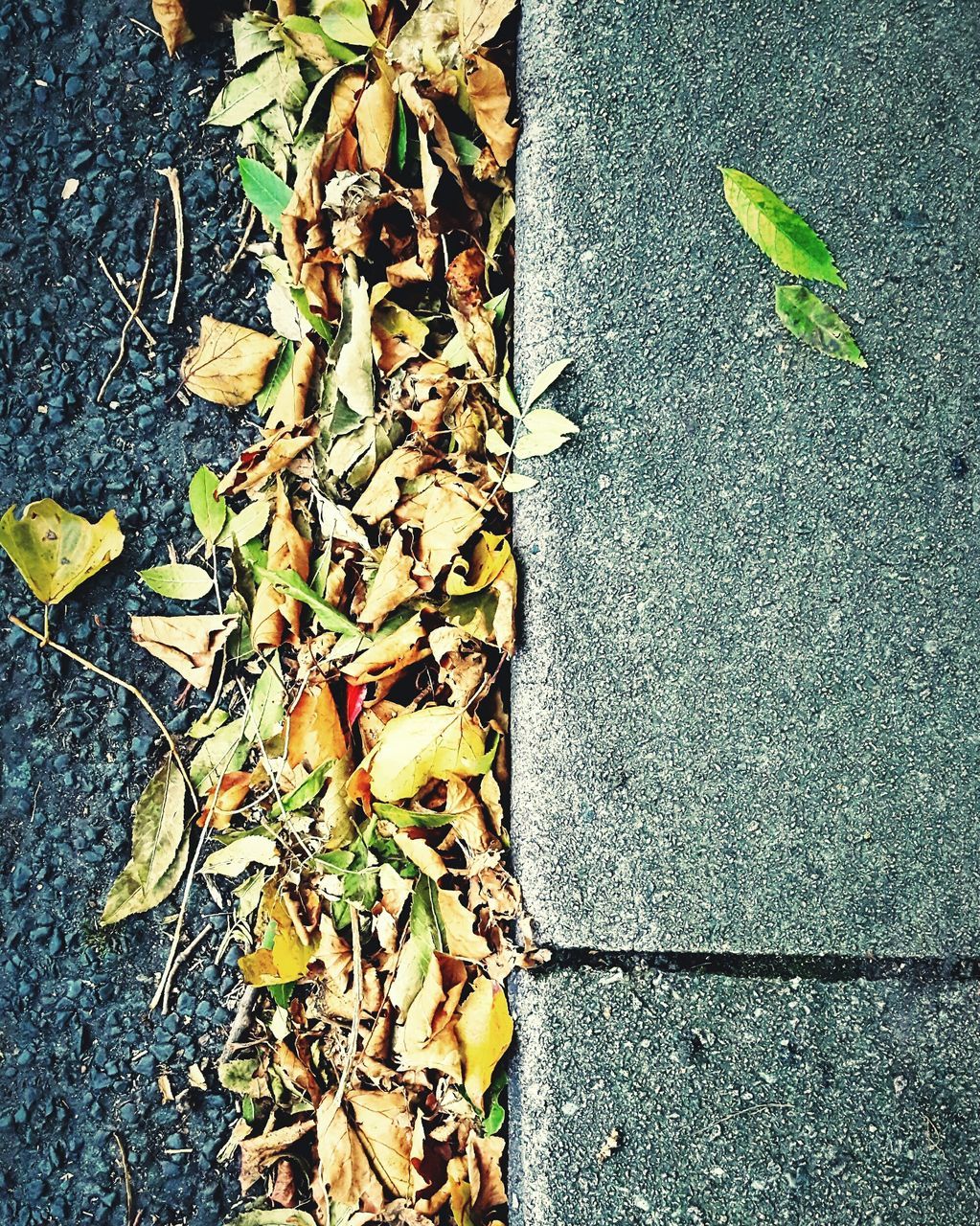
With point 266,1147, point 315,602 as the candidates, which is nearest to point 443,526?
point 315,602

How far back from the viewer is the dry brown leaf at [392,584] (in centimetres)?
132

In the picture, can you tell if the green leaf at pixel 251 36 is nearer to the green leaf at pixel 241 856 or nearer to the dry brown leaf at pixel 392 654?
the dry brown leaf at pixel 392 654

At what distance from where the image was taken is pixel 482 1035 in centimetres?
124

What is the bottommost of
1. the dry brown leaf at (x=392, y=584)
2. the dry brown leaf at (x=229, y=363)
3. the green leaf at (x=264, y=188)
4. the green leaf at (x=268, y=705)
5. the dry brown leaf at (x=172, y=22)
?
the green leaf at (x=268, y=705)

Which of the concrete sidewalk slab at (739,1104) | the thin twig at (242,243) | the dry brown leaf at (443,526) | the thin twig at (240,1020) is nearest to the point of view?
the concrete sidewalk slab at (739,1104)

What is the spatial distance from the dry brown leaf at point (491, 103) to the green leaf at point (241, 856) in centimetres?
101

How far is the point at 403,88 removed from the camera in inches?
52.4

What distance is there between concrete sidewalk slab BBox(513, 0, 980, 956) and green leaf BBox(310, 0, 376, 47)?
0.25m

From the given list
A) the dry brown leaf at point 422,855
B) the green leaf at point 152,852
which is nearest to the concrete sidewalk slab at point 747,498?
the dry brown leaf at point 422,855

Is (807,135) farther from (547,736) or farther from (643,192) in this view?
(547,736)

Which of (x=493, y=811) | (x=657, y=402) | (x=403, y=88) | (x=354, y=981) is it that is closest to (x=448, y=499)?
(x=657, y=402)

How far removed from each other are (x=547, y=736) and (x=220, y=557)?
0.60 m

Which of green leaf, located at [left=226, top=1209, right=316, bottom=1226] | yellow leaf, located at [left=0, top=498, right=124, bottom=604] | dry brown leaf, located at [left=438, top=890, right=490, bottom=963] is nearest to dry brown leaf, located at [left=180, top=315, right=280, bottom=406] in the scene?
yellow leaf, located at [left=0, top=498, right=124, bottom=604]

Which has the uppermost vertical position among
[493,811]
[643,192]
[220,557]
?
[643,192]
